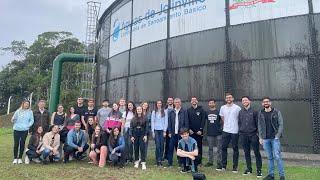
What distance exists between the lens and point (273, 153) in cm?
713

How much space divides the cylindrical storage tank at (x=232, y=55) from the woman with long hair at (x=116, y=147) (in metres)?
3.83

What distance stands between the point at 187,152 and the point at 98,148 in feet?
7.63

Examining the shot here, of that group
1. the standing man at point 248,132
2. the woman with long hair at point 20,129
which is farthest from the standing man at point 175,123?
the woman with long hair at point 20,129

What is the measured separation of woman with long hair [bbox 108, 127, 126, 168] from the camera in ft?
27.6

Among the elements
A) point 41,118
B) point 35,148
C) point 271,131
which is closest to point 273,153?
point 271,131

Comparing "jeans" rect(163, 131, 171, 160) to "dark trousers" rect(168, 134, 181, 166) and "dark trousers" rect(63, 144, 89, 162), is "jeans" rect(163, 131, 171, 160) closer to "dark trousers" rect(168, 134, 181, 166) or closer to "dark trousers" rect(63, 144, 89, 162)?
"dark trousers" rect(168, 134, 181, 166)

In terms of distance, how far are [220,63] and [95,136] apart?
15.6 ft

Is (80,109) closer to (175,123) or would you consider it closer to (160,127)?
(160,127)

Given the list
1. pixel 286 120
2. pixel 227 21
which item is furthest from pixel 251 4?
pixel 286 120

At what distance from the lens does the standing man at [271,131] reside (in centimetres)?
694

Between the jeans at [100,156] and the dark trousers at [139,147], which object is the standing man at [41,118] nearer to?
the jeans at [100,156]

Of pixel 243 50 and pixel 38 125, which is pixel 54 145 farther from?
pixel 243 50

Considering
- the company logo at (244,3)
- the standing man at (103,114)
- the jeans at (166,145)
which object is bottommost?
the jeans at (166,145)

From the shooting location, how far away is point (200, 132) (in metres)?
8.56
